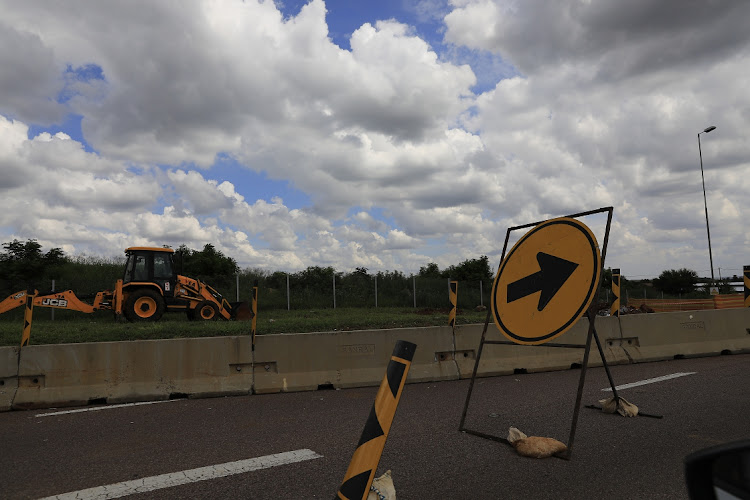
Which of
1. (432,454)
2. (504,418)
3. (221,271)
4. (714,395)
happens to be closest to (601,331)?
(714,395)

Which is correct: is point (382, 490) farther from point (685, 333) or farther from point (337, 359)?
point (685, 333)

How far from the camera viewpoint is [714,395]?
674cm

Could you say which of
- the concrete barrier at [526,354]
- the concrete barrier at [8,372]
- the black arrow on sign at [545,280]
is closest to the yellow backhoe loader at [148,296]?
the concrete barrier at [8,372]

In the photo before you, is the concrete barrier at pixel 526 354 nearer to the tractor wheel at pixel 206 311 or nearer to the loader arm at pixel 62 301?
the tractor wheel at pixel 206 311

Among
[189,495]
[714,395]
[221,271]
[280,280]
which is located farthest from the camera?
[221,271]

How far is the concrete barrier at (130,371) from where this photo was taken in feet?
23.3

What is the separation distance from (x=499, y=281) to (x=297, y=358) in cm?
391

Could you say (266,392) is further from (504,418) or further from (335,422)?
(504,418)

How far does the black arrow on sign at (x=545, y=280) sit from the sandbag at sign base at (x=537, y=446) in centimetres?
112

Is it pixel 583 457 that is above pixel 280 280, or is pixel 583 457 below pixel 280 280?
below

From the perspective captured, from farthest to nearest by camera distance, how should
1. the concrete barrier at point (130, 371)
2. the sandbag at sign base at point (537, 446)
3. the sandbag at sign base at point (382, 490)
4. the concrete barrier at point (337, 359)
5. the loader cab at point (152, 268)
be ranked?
1. the loader cab at point (152, 268)
2. the concrete barrier at point (337, 359)
3. the concrete barrier at point (130, 371)
4. the sandbag at sign base at point (537, 446)
5. the sandbag at sign base at point (382, 490)

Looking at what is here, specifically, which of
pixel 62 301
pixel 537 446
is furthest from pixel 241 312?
pixel 537 446

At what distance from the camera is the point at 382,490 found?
9.91ft

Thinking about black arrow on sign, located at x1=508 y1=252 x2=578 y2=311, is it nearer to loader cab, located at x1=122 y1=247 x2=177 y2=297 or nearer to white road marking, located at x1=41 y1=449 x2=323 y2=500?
white road marking, located at x1=41 y1=449 x2=323 y2=500
